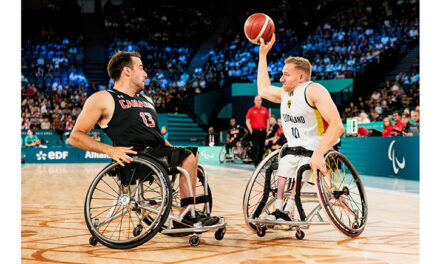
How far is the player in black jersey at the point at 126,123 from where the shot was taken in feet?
10.1

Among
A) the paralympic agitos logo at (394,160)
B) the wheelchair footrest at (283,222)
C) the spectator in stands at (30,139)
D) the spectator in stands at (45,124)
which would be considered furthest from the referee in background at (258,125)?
the spectator in stands at (45,124)

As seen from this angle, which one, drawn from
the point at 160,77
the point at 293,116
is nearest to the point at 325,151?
the point at 293,116

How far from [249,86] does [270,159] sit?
1548 cm

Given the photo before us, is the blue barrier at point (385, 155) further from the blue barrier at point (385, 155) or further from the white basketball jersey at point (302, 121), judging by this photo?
the white basketball jersey at point (302, 121)

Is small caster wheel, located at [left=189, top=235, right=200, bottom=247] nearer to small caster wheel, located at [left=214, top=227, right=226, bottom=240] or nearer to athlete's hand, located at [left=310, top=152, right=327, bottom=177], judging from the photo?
small caster wheel, located at [left=214, top=227, right=226, bottom=240]

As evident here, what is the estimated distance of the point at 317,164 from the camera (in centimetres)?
305

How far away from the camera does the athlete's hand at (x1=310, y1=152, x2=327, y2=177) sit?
3045mm

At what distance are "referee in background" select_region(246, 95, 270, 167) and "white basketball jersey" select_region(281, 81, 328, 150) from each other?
6.94 metres

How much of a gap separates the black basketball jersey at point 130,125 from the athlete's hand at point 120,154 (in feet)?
0.65

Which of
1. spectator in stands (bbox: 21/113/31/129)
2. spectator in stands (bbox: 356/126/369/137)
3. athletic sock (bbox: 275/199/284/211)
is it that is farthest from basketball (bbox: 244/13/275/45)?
spectator in stands (bbox: 21/113/31/129)

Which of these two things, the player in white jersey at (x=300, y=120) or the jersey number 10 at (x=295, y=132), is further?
the jersey number 10 at (x=295, y=132)
